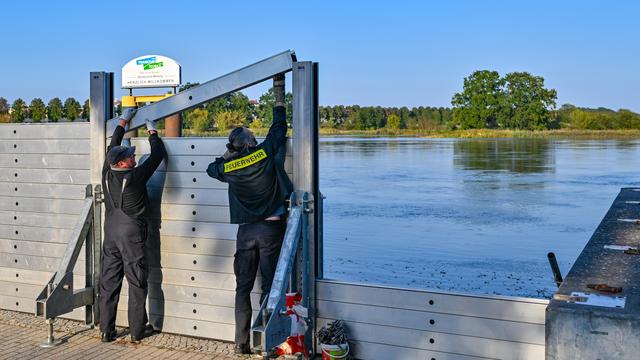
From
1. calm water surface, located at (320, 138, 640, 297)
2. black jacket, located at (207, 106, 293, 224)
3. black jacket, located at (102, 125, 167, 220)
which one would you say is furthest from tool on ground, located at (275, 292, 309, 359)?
calm water surface, located at (320, 138, 640, 297)

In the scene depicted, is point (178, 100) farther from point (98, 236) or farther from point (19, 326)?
point (19, 326)

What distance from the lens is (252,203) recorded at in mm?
5367

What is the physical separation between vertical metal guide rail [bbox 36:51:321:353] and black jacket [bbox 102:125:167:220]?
0.33 meters

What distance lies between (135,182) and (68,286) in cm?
102

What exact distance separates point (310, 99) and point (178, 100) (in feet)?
4.07

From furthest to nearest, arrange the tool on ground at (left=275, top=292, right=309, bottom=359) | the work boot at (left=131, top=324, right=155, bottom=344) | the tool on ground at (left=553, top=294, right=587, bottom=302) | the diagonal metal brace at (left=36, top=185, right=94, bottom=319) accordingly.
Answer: the work boot at (left=131, top=324, right=155, bottom=344) → the diagonal metal brace at (left=36, top=185, right=94, bottom=319) → the tool on ground at (left=275, top=292, right=309, bottom=359) → the tool on ground at (left=553, top=294, right=587, bottom=302)

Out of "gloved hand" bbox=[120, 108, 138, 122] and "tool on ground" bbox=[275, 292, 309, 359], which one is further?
"gloved hand" bbox=[120, 108, 138, 122]

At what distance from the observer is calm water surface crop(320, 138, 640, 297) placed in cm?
985

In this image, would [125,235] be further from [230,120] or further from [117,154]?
[230,120]

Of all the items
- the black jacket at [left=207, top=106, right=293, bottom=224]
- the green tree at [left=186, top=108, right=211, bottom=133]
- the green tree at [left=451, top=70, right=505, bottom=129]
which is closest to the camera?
the black jacket at [left=207, top=106, right=293, bottom=224]

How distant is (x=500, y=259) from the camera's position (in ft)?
36.3

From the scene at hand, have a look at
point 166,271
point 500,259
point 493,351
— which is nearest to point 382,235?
point 500,259

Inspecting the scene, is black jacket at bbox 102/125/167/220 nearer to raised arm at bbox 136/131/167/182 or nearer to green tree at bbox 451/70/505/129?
raised arm at bbox 136/131/167/182

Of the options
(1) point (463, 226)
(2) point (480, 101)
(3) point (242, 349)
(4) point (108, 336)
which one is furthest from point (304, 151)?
(2) point (480, 101)
